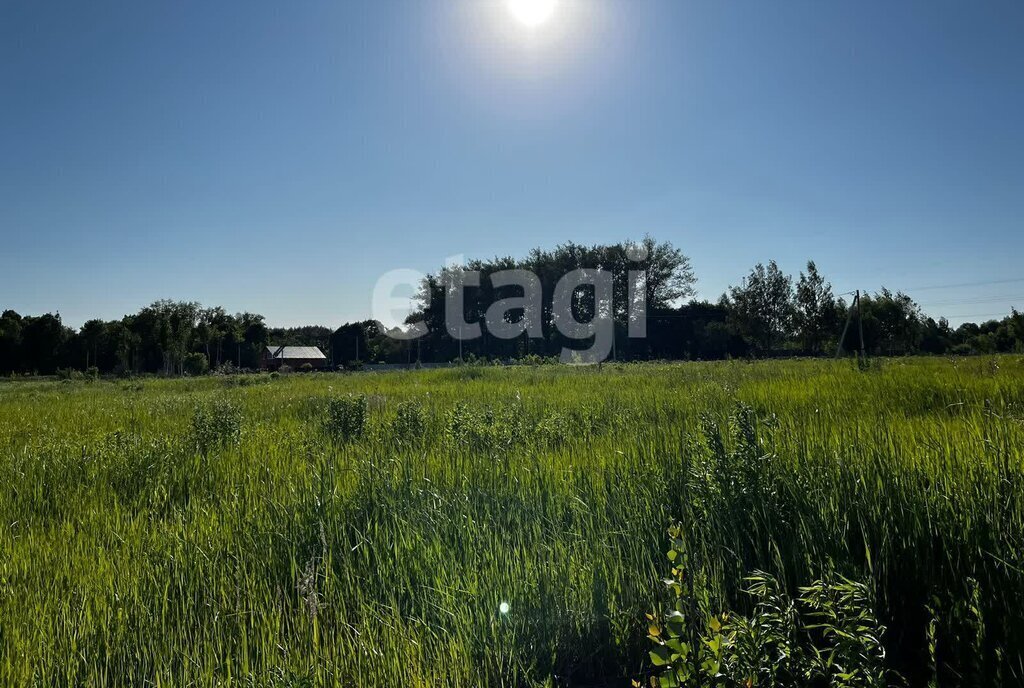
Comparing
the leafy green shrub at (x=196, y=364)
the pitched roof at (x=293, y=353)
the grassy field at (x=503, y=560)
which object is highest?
the pitched roof at (x=293, y=353)

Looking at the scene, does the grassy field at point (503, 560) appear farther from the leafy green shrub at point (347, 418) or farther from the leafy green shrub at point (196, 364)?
the leafy green shrub at point (196, 364)

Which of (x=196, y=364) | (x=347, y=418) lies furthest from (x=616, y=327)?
(x=347, y=418)

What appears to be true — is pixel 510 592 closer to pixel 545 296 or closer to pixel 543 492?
pixel 543 492

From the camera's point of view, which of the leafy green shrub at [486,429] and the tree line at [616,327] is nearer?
the leafy green shrub at [486,429]

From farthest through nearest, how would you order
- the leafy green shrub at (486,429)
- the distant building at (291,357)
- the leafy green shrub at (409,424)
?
the distant building at (291,357)
the leafy green shrub at (409,424)
the leafy green shrub at (486,429)

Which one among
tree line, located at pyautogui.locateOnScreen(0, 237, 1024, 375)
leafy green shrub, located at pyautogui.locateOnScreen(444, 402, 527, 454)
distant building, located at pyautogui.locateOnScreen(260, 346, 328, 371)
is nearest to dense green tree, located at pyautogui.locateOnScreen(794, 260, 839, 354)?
tree line, located at pyautogui.locateOnScreen(0, 237, 1024, 375)

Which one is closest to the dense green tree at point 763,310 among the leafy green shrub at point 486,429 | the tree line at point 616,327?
the tree line at point 616,327

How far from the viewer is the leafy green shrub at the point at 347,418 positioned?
5945 mm

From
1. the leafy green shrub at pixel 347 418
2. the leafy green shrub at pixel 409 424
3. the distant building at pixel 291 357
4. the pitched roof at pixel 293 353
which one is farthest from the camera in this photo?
the pitched roof at pixel 293 353

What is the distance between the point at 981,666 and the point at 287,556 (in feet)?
8.82

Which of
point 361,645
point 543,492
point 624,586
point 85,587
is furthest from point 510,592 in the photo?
point 85,587

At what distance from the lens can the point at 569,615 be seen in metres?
1.95

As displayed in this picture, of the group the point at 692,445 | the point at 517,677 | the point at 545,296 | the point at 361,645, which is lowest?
the point at 517,677

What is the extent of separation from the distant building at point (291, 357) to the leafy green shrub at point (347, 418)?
6862 cm
